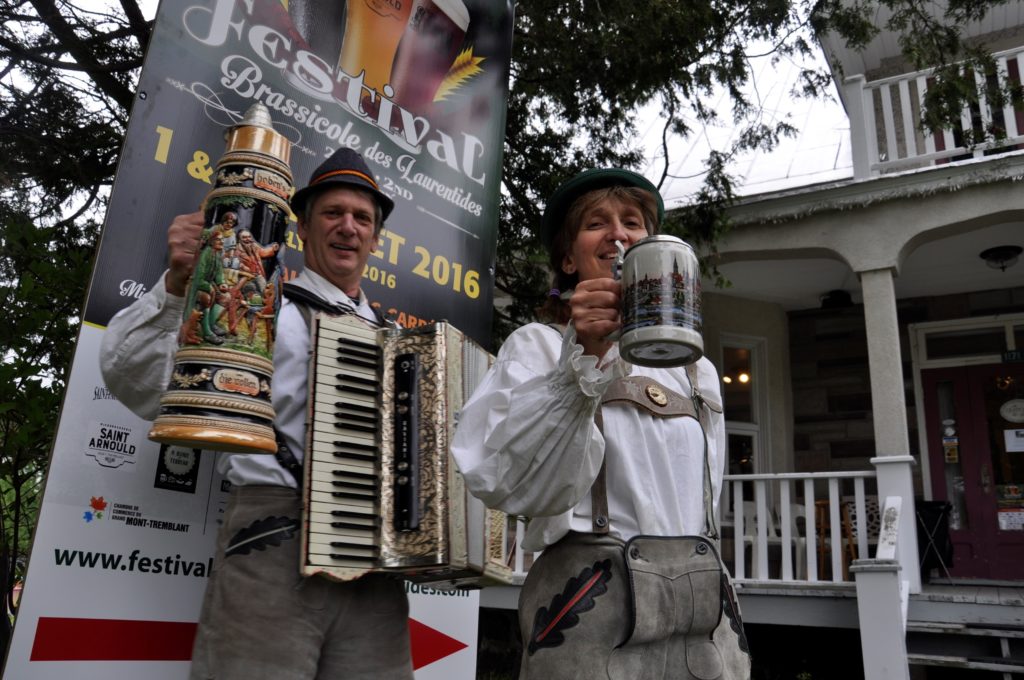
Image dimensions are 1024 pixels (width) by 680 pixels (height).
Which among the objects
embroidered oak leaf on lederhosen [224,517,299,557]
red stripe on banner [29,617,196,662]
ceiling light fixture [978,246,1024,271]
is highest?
ceiling light fixture [978,246,1024,271]

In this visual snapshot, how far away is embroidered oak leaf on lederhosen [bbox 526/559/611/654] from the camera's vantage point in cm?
157

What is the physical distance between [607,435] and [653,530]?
213mm

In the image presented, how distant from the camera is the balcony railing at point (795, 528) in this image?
5.99m

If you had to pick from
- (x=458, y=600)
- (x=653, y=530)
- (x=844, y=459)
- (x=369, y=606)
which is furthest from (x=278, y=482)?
(x=844, y=459)

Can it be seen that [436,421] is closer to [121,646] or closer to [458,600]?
[121,646]

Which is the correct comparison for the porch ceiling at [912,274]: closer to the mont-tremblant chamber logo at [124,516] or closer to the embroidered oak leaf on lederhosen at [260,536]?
the mont-tremblant chamber logo at [124,516]

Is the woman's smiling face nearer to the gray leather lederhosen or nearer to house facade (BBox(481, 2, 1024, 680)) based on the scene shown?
the gray leather lederhosen

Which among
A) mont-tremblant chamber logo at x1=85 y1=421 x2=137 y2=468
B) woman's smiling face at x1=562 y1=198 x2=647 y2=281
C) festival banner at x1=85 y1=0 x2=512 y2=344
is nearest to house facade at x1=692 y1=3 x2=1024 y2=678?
festival banner at x1=85 y1=0 x2=512 y2=344

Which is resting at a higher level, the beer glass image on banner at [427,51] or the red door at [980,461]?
the beer glass image on banner at [427,51]

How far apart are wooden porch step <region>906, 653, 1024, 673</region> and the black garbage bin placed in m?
1.97

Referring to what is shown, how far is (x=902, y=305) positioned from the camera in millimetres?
8836

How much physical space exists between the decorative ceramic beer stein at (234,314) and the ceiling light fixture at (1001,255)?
764cm

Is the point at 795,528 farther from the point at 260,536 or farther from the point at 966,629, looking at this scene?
the point at 260,536

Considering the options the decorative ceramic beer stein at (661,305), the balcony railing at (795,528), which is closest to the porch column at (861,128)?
the balcony railing at (795,528)
